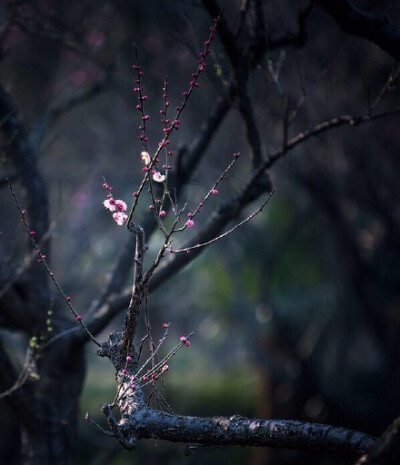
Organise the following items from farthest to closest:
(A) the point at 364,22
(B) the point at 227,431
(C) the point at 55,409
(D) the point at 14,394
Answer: (C) the point at 55,409
(D) the point at 14,394
(A) the point at 364,22
(B) the point at 227,431

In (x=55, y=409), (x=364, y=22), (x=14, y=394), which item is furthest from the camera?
(x=55, y=409)

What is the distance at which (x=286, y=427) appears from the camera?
2582mm

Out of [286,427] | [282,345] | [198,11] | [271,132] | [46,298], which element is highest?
[198,11]

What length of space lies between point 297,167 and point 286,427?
7237mm

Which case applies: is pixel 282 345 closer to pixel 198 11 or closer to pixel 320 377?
pixel 320 377

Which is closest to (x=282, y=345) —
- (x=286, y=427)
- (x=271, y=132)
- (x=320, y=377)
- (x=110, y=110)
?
(x=320, y=377)

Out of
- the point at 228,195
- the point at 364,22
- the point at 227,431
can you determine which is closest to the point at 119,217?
the point at 227,431

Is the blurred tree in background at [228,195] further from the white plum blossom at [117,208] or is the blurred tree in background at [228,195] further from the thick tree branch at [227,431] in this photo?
the white plum blossom at [117,208]

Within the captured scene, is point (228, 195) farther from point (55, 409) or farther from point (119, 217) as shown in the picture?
point (55, 409)

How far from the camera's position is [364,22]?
363cm

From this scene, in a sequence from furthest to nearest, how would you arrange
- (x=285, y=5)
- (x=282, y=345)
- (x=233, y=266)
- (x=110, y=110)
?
(x=233, y=266) → (x=110, y=110) → (x=282, y=345) → (x=285, y=5)

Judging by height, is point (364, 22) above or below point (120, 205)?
above

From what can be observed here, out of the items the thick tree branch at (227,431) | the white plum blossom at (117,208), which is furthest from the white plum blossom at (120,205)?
the thick tree branch at (227,431)

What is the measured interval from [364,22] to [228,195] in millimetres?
1579
